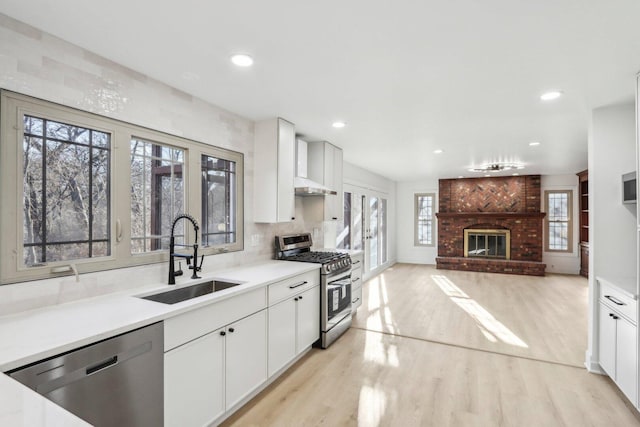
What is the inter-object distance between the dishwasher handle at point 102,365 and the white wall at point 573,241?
909 centimetres

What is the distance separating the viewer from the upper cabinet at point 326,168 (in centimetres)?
429

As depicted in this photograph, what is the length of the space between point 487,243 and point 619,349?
608 cm

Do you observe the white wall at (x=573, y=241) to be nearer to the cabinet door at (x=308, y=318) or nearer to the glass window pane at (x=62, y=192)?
the cabinet door at (x=308, y=318)

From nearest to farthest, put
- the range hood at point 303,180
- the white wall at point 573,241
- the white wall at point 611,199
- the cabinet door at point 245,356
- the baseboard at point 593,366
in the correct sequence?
the cabinet door at point 245,356 → the white wall at point 611,199 → the baseboard at point 593,366 → the range hood at point 303,180 → the white wall at point 573,241

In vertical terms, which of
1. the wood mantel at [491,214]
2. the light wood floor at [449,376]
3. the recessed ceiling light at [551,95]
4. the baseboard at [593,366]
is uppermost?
the recessed ceiling light at [551,95]

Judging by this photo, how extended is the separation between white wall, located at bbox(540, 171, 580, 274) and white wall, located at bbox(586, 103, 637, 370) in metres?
5.74

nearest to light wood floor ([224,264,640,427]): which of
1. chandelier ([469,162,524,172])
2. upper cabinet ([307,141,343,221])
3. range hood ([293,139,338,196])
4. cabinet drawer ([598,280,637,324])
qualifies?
cabinet drawer ([598,280,637,324])

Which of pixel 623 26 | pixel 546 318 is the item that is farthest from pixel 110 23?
pixel 546 318

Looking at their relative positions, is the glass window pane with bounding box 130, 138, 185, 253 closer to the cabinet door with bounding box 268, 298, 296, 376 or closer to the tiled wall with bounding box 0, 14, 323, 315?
the tiled wall with bounding box 0, 14, 323, 315

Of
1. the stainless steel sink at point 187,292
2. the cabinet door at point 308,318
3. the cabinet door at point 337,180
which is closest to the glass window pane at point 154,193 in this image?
the stainless steel sink at point 187,292

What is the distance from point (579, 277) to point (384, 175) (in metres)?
4.95

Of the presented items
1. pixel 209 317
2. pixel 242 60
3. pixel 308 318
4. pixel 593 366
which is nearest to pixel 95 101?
pixel 242 60

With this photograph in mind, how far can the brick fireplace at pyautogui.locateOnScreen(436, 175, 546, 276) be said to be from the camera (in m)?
7.79

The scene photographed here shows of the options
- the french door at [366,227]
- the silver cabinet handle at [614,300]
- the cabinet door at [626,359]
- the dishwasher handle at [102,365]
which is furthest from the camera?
the french door at [366,227]
